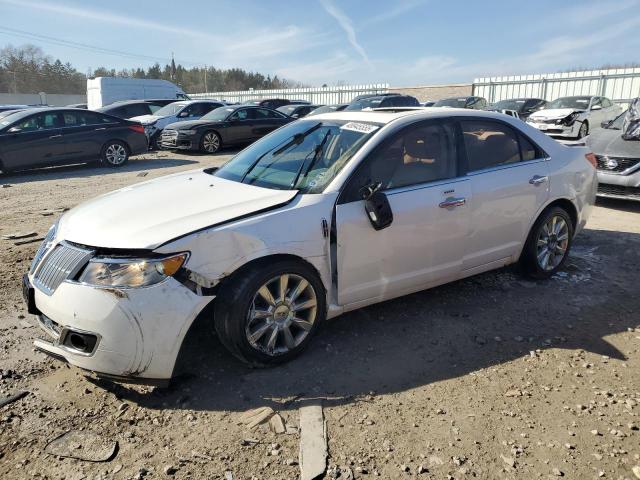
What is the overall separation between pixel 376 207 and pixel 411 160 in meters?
0.63

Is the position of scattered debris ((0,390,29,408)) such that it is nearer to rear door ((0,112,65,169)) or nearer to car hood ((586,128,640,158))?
car hood ((586,128,640,158))

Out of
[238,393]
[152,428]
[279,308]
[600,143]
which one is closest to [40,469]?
[152,428]

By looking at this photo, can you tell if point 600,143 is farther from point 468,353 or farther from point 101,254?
point 101,254

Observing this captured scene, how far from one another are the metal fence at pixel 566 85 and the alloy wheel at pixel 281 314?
85.2 feet

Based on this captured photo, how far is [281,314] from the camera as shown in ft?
10.8

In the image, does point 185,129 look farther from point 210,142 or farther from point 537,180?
point 537,180

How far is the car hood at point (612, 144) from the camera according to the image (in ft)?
25.6

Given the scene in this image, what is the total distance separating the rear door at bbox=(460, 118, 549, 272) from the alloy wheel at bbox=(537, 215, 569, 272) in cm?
29

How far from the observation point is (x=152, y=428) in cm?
278

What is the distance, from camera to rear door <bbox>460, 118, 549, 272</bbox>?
4.14m

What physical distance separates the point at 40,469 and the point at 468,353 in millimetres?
2750

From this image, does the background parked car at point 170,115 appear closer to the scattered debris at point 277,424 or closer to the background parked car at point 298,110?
the background parked car at point 298,110

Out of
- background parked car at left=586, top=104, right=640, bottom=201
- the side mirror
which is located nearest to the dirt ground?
the side mirror

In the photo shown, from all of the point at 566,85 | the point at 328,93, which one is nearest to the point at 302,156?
the point at 566,85
